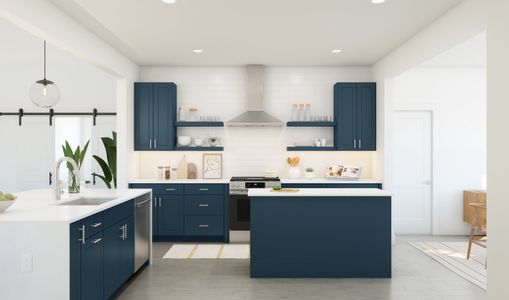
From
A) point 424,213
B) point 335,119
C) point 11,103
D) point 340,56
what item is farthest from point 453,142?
point 11,103

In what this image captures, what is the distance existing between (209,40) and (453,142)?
445cm

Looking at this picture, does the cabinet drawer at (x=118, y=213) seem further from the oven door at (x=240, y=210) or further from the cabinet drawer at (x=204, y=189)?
the oven door at (x=240, y=210)

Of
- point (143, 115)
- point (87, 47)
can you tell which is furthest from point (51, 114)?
point (87, 47)

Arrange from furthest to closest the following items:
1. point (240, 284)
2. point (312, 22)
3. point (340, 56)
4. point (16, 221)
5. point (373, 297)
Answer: point (340, 56) → point (312, 22) → point (240, 284) → point (373, 297) → point (16, 221)

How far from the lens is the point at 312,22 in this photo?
182 inches

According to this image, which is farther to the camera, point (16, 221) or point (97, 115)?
point (97, 115)

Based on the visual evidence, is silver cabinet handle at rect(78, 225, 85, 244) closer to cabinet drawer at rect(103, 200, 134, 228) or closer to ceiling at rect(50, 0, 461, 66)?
cabinet drawer at rect(103, 200, 134, 228)

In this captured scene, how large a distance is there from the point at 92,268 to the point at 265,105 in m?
4.42

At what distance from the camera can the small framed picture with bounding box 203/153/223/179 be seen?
6.95 meters

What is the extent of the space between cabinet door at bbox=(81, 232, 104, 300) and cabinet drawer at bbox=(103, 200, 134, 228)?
0.60ft

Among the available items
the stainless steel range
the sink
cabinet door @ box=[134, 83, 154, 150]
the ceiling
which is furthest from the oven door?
the sink

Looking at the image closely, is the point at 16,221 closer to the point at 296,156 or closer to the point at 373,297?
the point at 373,297

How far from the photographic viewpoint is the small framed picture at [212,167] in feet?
22.8

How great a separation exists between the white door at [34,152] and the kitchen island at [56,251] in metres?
3.98
